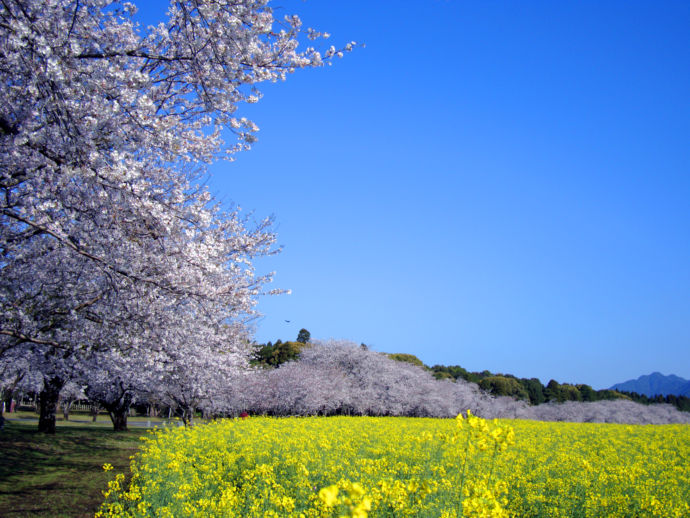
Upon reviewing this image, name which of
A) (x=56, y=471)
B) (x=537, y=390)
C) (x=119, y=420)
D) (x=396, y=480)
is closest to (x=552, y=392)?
(x=537, y=390)

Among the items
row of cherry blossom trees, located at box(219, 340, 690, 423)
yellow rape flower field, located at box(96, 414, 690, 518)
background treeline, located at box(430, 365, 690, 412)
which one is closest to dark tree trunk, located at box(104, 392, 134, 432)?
row of cherry blossom trees, located at box(219, 340, 690, 423)

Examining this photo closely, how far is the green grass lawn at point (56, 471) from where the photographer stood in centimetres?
904

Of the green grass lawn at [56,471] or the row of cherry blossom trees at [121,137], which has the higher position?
the row of cherry blossom trees at [121,137]

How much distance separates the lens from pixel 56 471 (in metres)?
12.3

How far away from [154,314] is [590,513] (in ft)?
24.8

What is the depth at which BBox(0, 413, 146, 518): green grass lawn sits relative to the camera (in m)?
9.04

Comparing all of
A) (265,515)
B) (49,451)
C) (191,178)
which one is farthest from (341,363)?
(265,515)

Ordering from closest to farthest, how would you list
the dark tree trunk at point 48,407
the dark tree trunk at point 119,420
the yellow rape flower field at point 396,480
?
the yellow rape flower field at point 396,480
the dark tree trunk at point 48,407
the dark tree trunk at point 119,420

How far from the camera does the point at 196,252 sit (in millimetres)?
6555

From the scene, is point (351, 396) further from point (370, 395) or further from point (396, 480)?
point (396, 480)

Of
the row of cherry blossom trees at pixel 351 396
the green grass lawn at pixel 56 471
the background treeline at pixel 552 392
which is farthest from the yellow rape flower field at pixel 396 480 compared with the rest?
the background treeline at pixel 552 392

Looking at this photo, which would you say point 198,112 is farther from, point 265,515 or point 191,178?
point 265,515

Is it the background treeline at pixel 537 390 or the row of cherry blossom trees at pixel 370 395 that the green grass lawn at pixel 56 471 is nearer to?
the row of cherry blossom trees at pixel 370 395

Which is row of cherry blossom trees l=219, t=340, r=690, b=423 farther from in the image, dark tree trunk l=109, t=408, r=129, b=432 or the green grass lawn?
the green grass lawn
